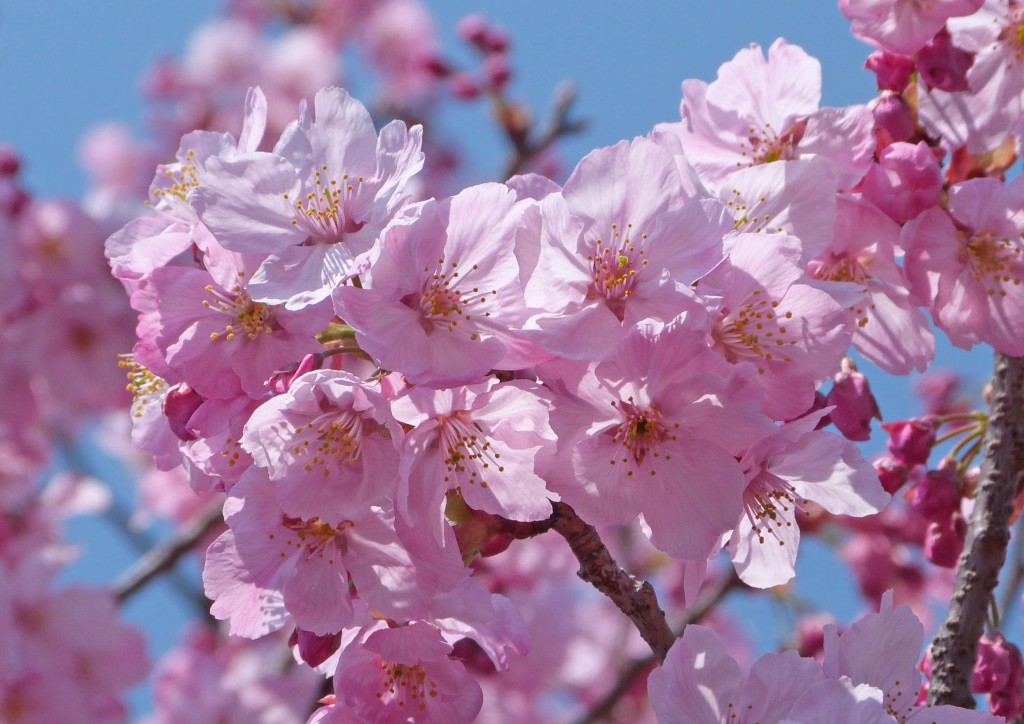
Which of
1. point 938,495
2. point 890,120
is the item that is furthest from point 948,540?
point 890,120

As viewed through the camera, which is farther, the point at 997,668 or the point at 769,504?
the point at 997,668

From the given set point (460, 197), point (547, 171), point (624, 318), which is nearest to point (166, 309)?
point (460, 197)

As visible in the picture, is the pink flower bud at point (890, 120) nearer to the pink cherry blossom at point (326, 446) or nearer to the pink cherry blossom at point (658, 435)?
the pink cherry blossom at point (658, 435)

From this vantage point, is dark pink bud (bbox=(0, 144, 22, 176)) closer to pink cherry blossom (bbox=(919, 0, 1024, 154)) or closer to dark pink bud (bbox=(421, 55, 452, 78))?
dark pink bud (bbox=(421, 55, 452, 78))

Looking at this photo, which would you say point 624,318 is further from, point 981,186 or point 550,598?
point 550,598

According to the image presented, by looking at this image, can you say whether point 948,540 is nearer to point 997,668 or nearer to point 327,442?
point 997,668
